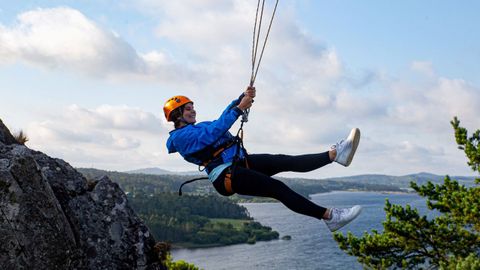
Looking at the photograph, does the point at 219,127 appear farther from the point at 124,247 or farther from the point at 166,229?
the point at 166,229

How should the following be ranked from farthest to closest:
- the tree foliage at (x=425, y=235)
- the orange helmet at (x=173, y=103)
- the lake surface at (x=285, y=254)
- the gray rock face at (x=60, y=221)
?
the lake surface at (x=285, y=254)
the tree foliage at (x=425, y=235)
the orange helmet at (x=173, y=103)
the gray rock face at (x=60, y=221)

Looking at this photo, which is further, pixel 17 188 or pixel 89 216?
pixel 89 216

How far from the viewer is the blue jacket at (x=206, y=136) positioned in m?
4.89

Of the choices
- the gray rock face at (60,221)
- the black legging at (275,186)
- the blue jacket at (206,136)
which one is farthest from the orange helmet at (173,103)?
the gray rock face at (60,221)

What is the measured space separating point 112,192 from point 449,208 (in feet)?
35.5

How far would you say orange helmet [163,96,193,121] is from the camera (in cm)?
536

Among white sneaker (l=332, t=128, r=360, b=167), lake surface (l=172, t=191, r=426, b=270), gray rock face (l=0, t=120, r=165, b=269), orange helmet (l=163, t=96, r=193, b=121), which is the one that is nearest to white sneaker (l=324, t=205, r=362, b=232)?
white sneaker (l=332, t=128, r=360, b=167)

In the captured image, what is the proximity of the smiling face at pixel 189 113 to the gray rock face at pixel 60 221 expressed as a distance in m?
1.65

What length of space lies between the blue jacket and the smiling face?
0.20 meters

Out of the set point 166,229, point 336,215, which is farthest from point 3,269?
point 166,229

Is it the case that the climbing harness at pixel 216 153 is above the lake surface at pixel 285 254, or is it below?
above

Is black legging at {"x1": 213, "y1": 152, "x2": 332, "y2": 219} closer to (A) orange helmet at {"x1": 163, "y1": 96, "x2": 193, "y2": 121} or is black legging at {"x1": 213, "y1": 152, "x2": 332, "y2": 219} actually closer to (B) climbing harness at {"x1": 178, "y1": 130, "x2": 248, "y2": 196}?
(B) climbing harness at {"x1": 178, "y1": 130, "x2": 248, "y2": 196}

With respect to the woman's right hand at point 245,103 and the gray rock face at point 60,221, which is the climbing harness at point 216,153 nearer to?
the woman's right hand at point 245,103

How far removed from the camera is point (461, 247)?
549 inches
